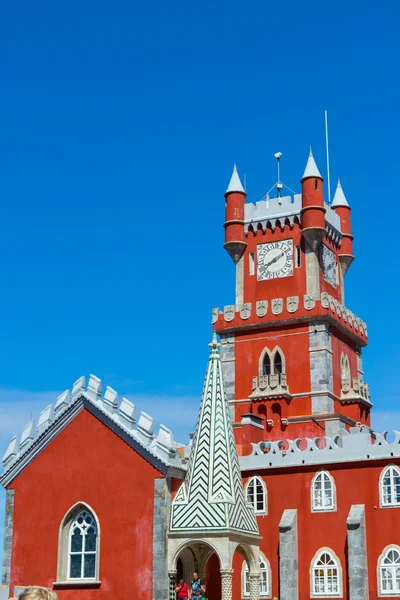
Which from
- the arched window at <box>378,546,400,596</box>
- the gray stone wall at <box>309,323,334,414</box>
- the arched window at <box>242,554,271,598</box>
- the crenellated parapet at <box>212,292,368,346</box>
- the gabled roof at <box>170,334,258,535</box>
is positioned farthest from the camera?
the crenellated parapet at <box>212,292,368,346</box>

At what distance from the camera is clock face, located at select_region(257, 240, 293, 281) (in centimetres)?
4450

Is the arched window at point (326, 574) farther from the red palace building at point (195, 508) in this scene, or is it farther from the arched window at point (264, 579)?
the arched window at point (264, 579)

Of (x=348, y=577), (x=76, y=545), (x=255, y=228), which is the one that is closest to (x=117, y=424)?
(x=76, y=545)

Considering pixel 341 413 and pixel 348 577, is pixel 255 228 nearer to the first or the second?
pixel 341 413

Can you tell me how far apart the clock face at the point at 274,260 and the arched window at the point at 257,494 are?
538 inches

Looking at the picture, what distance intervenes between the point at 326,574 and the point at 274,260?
1807 centimetres

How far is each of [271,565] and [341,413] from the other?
1114cm

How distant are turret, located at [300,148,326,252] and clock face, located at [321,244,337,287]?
1.28 metres

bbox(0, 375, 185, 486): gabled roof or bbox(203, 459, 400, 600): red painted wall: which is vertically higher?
bbox(0, 375, 185, 486): gabled roof

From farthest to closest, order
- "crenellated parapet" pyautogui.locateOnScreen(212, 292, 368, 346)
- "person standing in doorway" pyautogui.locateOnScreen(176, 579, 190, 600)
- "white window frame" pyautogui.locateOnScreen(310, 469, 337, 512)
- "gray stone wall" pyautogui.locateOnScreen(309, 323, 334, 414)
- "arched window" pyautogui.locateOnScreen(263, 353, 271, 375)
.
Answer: "arched window" pyautogui.locateOnScreen(263, 353, 271, 375) → "crenellated parapet" pyautogui.locateOnScreen(212, 292, 368, 346) → "gray stone wall" pyautogui.locateOnScreen(309, 323, 334, 414) → "white window frame" pyautogui.locateOnScreen(310, 469, 337, 512) → "person standing in doorway" pyautogui.locateOnScreen(176, 579, 190, 600)

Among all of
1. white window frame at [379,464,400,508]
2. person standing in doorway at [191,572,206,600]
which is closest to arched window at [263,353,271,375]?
white window frame at [379,464,400,508]

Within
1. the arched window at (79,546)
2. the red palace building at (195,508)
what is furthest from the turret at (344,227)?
the arched window at (79,546)

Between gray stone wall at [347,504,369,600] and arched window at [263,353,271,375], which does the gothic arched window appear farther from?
gray stone wall at [347,504,369,600]

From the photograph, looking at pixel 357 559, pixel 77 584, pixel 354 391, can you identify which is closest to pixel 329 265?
pixel 354 391
